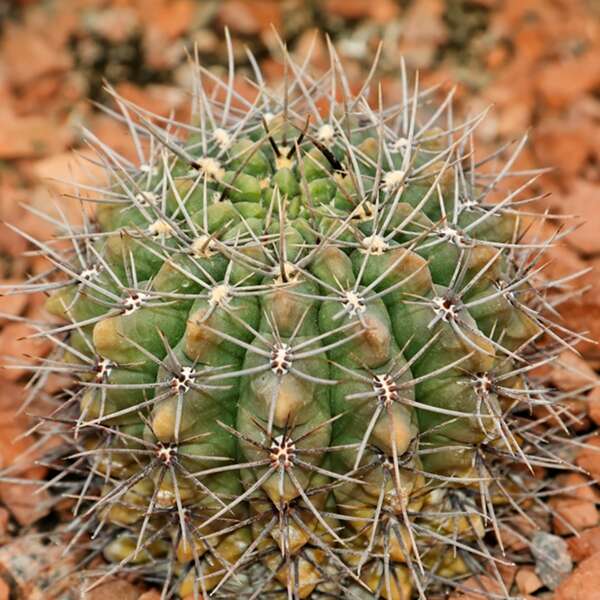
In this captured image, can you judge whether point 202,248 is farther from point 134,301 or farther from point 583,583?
point 583,583

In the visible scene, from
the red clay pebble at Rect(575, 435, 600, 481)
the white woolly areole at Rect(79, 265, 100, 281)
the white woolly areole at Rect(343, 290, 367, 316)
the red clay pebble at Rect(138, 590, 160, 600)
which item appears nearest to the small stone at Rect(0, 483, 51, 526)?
the red clay pebble at Rect(138, 590, 160, 600)

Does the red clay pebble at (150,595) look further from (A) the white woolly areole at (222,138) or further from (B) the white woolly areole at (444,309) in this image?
(A) the white woolly areole at (222,138)

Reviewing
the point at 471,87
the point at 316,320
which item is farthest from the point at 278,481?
the point at 471,87

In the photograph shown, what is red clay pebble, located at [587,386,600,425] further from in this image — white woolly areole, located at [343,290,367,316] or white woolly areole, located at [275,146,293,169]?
white woolly areole, located at [275,146,293,169]

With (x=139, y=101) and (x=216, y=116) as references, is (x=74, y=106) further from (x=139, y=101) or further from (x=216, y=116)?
(x=216, y=116)

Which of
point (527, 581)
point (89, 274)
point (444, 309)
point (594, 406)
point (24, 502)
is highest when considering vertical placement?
point (444, 309)

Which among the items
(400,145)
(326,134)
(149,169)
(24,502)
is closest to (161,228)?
(149,169)
